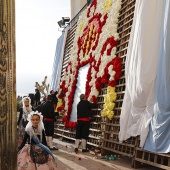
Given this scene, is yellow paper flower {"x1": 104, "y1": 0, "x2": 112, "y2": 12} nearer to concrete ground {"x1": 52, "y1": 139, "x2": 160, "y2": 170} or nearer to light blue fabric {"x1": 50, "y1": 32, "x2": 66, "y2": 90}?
concrete ground {"x1": 52, "y1": 139, "x2": 160, "y2": 170}

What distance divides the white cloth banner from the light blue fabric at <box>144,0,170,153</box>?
0.71 ft

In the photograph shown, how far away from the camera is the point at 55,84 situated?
1382 centimetres

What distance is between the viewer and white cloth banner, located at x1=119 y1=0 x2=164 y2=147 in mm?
5559

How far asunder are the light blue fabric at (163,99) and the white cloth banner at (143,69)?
0.22 m

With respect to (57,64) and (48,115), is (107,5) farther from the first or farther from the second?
(57,64)

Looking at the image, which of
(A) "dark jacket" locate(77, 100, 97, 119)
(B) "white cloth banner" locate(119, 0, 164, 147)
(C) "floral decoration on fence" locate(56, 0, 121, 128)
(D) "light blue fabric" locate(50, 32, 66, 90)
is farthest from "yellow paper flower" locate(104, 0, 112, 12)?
(D) "light blue fabric" locate(50, 32, 66, 90)

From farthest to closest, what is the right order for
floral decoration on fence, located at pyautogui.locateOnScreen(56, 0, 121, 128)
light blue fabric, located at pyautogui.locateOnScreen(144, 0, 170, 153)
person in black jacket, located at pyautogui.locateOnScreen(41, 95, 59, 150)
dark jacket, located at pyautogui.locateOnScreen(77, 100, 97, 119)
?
person in black jacket, located at pyautogui.locateOnScreen(41, 95, 59, 150), dark jacket, located at pyautogui.locateOnScreen(77, 100, 97, 119), floral decoration on fence, located at pyautogui.locateOnScreen(56, 0, 121, 128), light blue fabric, located at pyautogui.locateOnScreen(144, 0, 170, 153)

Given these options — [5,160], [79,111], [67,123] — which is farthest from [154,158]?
[67,123]

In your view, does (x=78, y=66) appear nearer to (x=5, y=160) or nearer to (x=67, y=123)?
(x=67, y=123)

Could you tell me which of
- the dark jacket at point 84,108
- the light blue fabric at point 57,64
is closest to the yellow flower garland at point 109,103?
the dark jacket at point 84,108

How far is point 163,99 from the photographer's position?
5125 mm

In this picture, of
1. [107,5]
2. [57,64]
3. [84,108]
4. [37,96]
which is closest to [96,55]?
[107,5]

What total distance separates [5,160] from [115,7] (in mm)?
6804

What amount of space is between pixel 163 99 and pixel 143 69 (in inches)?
29.6
